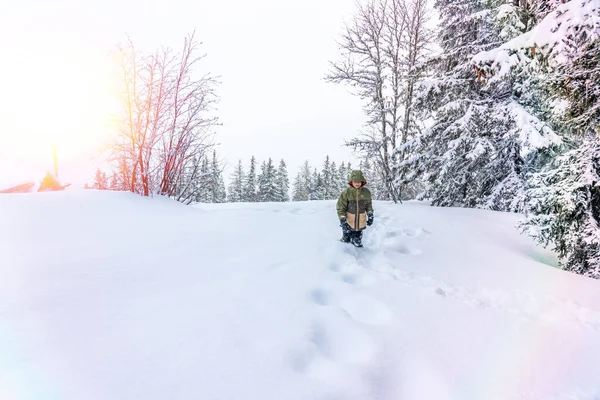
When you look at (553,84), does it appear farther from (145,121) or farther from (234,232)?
(145,121)

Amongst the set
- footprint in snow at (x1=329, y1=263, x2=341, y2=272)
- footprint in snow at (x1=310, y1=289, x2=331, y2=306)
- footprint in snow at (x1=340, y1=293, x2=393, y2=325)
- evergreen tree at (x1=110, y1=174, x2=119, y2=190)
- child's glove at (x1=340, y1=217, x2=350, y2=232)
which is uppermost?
evergreen tree at (x1=110, y1=174, x2=119, y2=190)

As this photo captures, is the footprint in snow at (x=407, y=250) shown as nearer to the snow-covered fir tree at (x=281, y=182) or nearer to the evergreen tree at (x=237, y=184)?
the snow-covered fir tree at (x=281, y=182)

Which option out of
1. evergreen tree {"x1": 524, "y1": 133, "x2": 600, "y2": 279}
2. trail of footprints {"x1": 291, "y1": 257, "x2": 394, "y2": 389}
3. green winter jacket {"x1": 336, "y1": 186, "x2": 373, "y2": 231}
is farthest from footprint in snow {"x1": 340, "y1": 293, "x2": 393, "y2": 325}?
evergreen tree {"x1": 524, "y1": 133, "x2": 600, "y2": 279}

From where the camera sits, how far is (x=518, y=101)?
8.92 meters

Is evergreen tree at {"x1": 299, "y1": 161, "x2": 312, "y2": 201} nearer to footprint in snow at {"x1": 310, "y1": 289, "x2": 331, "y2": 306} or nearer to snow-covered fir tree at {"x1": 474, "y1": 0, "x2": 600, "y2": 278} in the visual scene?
snow-covered fir tree at {"x1": 474, "y1": 0, "x2": 600, "y2": 278}

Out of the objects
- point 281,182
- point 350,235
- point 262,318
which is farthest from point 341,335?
point 281,182

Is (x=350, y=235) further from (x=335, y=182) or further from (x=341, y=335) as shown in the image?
(x=335, y=182)

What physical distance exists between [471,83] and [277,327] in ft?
33.7

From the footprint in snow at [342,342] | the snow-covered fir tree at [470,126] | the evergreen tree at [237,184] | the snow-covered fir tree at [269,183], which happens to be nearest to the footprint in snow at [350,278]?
the footprint in snow at [342,342]

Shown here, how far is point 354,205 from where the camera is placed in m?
5.41

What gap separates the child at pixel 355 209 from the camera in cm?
524

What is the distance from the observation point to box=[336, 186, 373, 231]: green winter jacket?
5.32 m

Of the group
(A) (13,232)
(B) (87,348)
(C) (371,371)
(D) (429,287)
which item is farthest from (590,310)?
(A) (13,232)

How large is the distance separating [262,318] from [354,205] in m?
3.33
